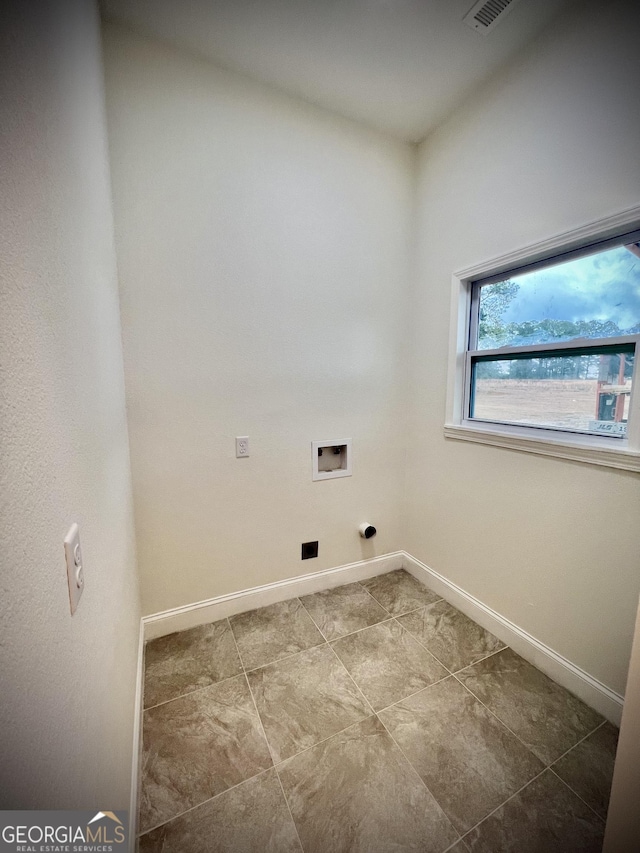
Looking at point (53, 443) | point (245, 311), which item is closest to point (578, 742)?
point (53, 443)

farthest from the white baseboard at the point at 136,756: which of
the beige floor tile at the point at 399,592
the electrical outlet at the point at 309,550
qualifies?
the beige floor tile at the point at 399,592

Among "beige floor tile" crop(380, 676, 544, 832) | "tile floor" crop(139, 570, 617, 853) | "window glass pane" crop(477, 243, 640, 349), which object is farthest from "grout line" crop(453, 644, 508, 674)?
"window glass pane" crop(477, 243, 640, 349)

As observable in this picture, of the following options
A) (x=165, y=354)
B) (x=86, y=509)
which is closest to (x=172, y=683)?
(x=86, y=509)

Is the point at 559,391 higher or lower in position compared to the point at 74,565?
higher

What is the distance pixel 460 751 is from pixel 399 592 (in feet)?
3.01

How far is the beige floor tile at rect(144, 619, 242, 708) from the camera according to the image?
55.9 inches

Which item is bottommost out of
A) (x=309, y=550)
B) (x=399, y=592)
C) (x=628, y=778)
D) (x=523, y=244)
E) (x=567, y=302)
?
(x=399, y=592)

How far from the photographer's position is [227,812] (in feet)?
3.32

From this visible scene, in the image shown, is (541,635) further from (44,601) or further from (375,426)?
(44,601)

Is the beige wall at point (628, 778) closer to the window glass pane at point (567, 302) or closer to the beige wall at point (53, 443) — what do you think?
the beige wall at point (53, 443)

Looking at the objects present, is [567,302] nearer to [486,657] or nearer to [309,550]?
[486,657]

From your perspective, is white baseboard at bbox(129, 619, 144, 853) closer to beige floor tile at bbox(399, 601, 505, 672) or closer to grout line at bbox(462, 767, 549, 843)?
grout line at bbox(462, 767, 549, 843)

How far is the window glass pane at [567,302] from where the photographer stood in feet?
4.18

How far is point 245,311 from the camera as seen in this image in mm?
1708
